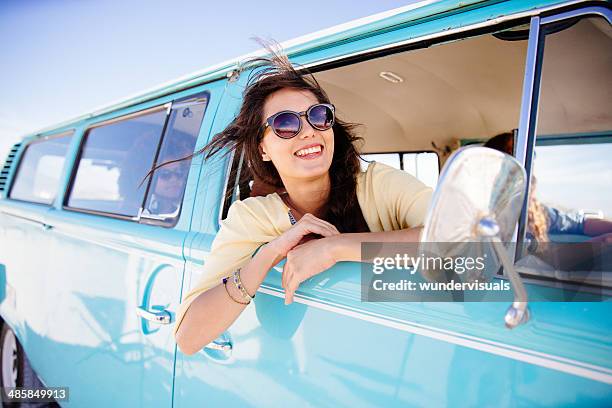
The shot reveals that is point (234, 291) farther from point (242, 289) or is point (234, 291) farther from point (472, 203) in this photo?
point (472, 203)

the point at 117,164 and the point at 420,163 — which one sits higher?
the point at 420,163

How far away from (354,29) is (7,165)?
166 inches

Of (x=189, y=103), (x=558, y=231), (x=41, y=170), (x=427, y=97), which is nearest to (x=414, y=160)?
(x=427, y=97)

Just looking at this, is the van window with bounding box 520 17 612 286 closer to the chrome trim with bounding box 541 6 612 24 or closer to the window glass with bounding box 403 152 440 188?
the chrome trim with bounding box 541 6 612 24

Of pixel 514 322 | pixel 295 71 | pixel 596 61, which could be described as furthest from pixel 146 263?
pixel 596 61

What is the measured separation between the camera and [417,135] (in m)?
3.52

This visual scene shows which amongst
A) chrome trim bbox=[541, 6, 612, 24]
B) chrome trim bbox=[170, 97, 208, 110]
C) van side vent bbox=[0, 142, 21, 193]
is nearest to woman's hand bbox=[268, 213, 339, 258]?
chrome trim bbox=[541, 6, 612, 24]

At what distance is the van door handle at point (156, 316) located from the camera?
70.3 inches

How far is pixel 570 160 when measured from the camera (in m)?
1.42

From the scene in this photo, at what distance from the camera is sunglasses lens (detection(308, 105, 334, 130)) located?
157 centimetres

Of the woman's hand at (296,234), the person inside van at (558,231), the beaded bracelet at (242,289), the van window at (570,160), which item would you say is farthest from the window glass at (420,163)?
the beaded bracelet at (242,289)

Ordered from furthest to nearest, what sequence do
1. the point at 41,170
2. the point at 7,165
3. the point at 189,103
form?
the point at 7,165 < the point at 41,170 < the point at 189,103

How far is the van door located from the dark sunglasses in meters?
0.54

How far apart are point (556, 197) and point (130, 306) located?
67.4 inches
